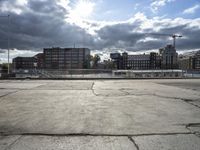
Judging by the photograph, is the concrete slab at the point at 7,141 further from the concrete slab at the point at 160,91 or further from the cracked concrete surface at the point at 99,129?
the concrete slab at the point at 160,91

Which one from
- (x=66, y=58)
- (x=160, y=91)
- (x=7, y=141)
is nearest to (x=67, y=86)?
(x=160, y=91)

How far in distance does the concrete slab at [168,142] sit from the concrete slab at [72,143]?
28cm

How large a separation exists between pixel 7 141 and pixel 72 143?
145 centimetres

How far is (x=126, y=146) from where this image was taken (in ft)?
14.2

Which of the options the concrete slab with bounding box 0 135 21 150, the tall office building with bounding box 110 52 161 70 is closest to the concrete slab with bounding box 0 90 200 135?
the concrete slab with bounding box 0 135 21 150

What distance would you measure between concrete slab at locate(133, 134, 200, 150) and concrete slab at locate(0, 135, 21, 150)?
8.88 ft

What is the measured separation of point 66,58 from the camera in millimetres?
147500

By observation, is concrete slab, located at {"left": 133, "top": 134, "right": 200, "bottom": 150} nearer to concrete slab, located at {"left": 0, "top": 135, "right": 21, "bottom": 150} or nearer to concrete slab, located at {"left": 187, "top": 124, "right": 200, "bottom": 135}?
concrete slab, located at {"left": 187, "top": 124, "right": 200, "bottom": 135}

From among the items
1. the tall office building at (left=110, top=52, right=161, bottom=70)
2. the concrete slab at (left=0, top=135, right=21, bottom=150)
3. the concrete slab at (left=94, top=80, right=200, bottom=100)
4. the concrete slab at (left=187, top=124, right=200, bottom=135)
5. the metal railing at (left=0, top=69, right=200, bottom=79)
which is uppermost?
the tall office building at (left=110, top=52, right=161, bottom=70)

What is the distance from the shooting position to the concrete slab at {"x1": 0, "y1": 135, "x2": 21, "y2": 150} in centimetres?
434

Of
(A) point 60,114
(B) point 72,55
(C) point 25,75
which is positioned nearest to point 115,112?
(A) point 60,114

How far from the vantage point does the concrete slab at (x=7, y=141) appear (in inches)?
171

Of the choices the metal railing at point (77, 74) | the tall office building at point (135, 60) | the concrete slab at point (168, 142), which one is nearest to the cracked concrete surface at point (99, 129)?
the concrete slab at point (168, 142)

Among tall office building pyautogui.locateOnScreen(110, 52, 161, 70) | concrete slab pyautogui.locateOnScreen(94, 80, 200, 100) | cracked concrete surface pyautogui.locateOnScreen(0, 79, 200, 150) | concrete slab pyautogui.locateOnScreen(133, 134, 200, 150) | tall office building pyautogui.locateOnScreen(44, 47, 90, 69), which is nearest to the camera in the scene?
concrete slab pyautogui.locateOnScreen(133, 134, 200, 150)
